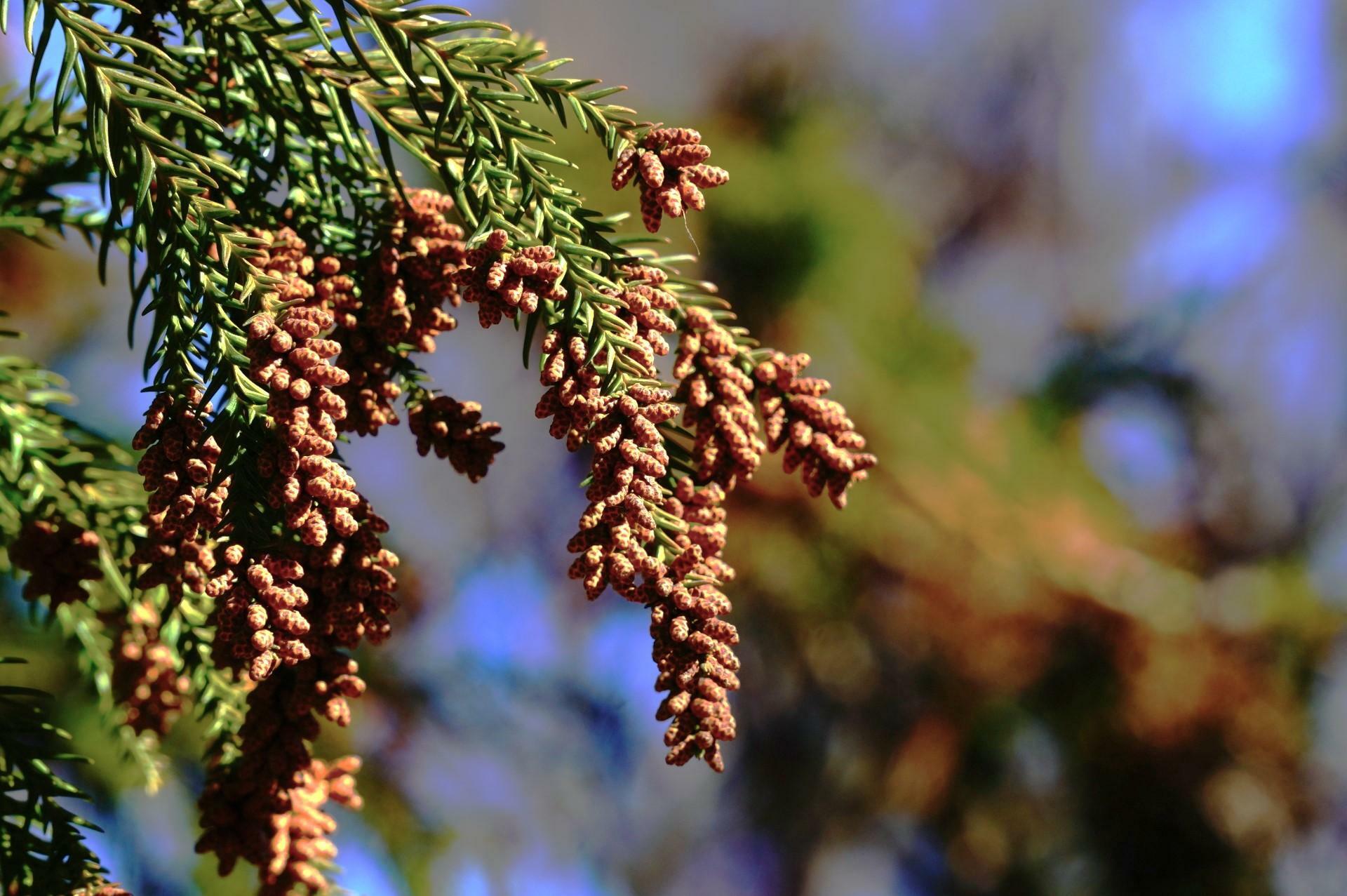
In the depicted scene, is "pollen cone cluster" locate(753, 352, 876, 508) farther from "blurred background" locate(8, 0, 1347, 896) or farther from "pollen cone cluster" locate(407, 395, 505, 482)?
"blurred background" locate(8, 0, 1347, 896)

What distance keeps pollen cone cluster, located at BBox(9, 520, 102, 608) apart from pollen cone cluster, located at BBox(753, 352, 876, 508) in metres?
0.35

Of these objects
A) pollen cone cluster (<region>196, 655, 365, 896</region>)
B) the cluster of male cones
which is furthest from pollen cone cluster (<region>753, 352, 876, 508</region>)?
pollen cone cluster (<region>196, 655, 365, 896</region>)

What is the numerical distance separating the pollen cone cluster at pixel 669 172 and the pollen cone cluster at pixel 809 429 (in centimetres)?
10

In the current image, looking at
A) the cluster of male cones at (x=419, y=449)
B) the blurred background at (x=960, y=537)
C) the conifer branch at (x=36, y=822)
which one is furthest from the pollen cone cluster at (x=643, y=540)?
the blurred background at (x=960, y=537)

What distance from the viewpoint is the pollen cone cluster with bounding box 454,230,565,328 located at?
365mm

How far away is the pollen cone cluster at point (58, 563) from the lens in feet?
1.76

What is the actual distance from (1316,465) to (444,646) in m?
1.80

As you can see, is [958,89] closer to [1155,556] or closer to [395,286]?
[1155,556]

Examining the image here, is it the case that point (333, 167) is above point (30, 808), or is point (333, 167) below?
above

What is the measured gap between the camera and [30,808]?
1.56 feet

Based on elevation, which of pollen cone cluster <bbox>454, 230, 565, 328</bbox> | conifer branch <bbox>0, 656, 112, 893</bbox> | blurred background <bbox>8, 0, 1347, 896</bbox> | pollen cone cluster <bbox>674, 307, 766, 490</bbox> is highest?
blurred background <bbox>8, 0, 1347, 896</bbox>

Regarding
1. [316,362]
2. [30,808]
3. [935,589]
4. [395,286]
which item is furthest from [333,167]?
[935,589]

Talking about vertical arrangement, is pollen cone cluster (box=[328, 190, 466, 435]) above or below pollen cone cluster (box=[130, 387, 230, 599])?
above

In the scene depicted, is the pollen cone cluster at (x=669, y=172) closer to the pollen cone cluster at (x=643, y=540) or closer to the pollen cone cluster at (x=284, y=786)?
the pollen cone cluster at (x=643, y=540)
